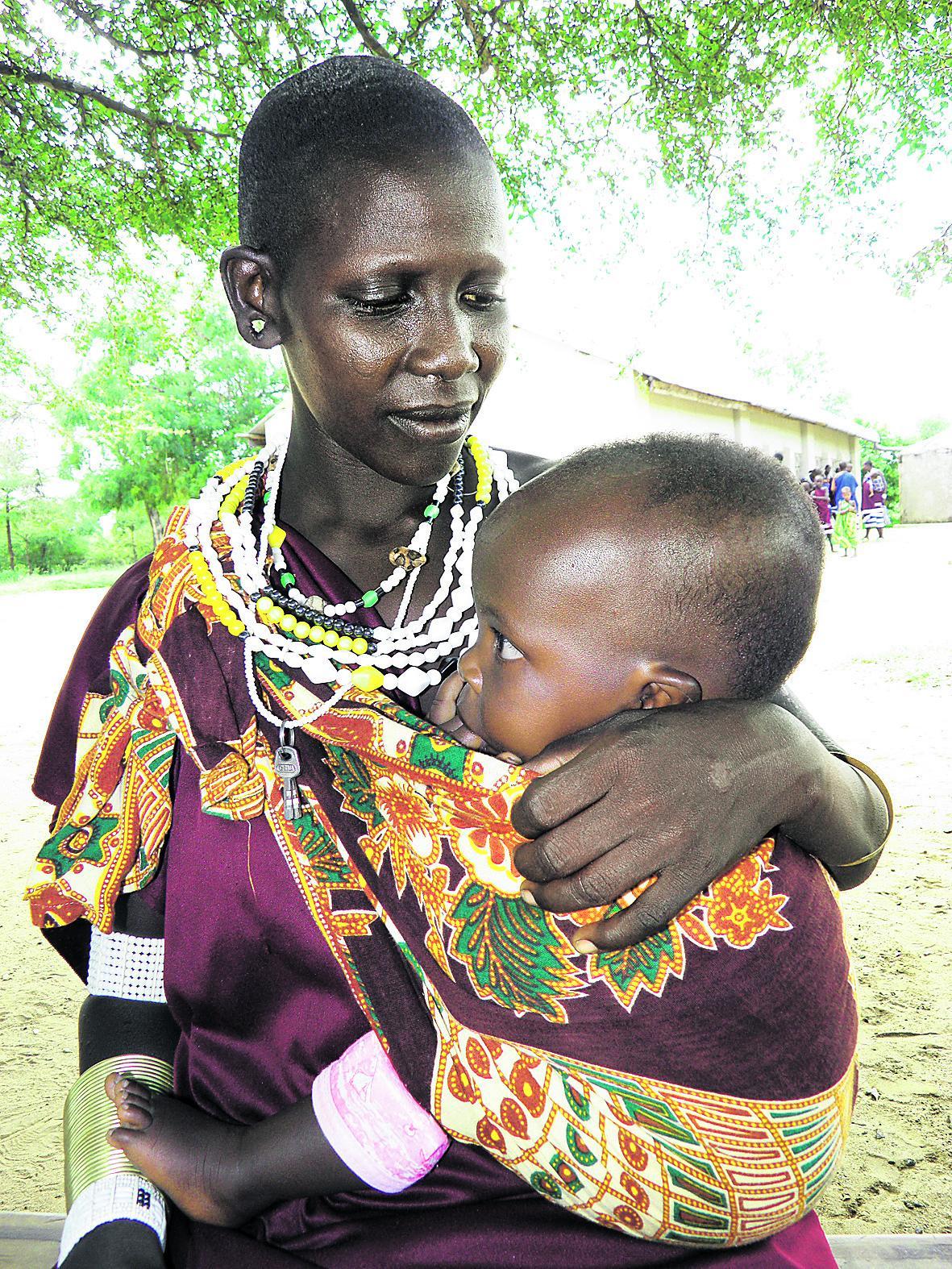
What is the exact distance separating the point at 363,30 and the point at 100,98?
1.62 meters

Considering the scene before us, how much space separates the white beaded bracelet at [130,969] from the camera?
1.38m

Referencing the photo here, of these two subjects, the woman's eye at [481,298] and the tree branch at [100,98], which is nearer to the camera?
the woman's eye at [481,298]

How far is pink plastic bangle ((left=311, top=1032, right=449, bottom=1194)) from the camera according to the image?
1070 mm

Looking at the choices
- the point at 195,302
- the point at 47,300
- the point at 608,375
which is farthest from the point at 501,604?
the point at 608,375

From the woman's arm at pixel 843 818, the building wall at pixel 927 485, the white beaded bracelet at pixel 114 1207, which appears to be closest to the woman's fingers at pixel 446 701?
the woman's arm at pixel 843 818

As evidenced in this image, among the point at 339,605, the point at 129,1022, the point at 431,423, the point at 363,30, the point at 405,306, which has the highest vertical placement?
the point at 363,30

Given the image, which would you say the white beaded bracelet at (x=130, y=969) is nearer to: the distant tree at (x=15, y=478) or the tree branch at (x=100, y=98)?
the tree branch at (x=100, y=98)

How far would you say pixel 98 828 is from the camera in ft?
4.52

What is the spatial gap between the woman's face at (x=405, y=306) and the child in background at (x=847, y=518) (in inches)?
634

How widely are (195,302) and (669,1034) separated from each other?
851cm

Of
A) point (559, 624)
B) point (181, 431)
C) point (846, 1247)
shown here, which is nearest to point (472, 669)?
point (559, 624)

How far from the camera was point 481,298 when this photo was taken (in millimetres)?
1354

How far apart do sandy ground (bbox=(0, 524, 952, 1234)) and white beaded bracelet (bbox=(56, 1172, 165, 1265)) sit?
1643 millimetres

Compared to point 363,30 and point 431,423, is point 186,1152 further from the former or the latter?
point 363,30
